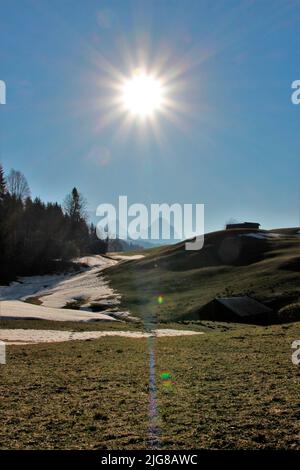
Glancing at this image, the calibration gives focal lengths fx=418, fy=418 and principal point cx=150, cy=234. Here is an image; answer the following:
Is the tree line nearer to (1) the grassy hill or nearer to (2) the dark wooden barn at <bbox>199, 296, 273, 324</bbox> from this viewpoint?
(1) the grassy hill

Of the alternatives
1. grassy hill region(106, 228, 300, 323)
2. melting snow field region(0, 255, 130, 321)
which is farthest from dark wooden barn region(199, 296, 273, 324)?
melting snow field region(0, 255, 130, 321)

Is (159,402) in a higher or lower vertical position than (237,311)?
higher

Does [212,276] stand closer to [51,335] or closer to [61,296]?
[61,296]

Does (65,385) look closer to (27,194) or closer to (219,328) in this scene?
(219,328)

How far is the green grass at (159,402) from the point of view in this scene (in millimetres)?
9602

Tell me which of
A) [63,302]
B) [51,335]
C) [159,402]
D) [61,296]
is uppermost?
[159,402]

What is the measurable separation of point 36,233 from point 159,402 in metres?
142

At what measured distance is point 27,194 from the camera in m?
164

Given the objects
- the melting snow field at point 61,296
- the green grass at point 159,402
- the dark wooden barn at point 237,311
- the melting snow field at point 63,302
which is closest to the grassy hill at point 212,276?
the dark wooden barn at point 237,311

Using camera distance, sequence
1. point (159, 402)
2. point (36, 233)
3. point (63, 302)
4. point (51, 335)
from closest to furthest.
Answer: point (159, 402) < point (51, 335) < point (63, 302) < point (36, 233)

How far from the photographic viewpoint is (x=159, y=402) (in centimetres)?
1305

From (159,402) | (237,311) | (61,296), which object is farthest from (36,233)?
(159,402)

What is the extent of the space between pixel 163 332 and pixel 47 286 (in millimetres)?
74447

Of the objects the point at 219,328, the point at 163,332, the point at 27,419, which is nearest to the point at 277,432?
the point at 27,419
